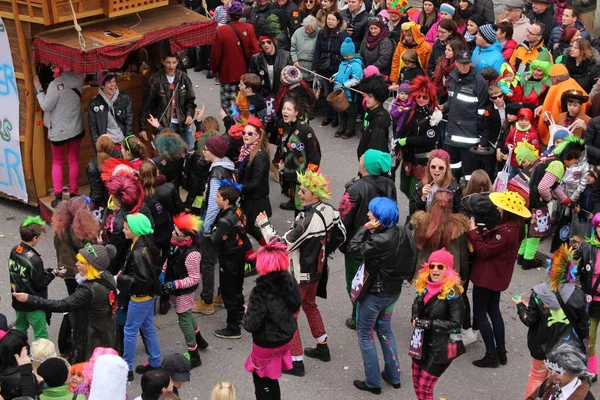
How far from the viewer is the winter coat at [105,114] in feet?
35.6

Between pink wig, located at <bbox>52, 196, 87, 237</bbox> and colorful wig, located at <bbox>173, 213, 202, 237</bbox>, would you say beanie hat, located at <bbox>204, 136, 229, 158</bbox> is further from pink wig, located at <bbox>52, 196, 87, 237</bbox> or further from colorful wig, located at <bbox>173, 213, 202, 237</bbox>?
pink wig, located at <bbox>52, 196, 87, 237</bbox>

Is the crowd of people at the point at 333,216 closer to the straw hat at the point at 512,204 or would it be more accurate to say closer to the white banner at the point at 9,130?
the straw hat at the point at 512,204

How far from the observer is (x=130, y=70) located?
39.1ft

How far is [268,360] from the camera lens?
737cm

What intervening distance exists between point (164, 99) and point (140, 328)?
434 cm

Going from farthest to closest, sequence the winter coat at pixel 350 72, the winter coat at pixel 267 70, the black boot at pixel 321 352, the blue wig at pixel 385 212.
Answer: the winter coat at pixel 350 72, the winter coat at pixel 267 70, the black boot at pixel 321 352, the blue wig at pixel 385 212

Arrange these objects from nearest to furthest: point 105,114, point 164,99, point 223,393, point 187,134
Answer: point 223,393, point 105,114, point 164,99, point 187,134

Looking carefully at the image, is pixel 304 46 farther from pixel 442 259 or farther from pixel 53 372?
pixel 53 372

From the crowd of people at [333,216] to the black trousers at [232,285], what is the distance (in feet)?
0.07

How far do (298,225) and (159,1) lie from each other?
4.65m

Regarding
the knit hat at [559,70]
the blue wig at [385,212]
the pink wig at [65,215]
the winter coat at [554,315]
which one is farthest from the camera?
the knit hat at [559,70]

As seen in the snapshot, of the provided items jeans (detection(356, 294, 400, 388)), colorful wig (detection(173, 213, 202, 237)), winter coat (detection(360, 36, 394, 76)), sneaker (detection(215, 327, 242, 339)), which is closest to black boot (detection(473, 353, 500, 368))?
jeans (detection(356, 294, 400, 388))

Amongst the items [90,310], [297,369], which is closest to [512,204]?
[297,369]

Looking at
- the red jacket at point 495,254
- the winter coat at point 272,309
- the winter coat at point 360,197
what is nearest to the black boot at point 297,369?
the winter coat at point 272,309
